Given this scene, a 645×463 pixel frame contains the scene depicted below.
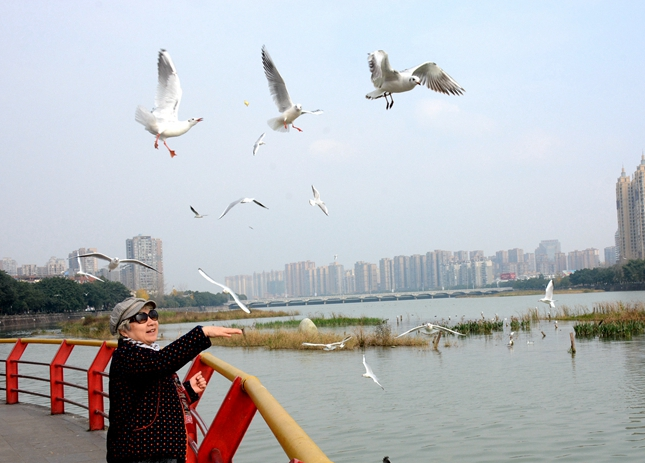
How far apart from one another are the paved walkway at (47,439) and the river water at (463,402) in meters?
3.68

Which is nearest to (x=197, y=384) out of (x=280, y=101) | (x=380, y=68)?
(x=380, y=68)

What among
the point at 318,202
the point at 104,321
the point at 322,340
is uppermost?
the point at 318,202

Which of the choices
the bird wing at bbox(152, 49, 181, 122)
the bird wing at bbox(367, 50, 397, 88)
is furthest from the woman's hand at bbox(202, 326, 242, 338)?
the bird wing at bbox(152, 49, 181, 122)

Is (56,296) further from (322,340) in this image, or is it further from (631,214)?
(631,214)

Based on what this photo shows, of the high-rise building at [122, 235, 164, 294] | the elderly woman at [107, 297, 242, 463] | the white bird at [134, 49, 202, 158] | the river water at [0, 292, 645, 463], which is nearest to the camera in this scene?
the elderly woman at [107, 297, 242, 463]

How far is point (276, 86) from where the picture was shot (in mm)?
9562

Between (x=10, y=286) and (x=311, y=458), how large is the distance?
96749 millimetres

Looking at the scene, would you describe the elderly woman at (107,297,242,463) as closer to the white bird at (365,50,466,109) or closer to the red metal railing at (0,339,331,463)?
the red metal railing at (0,339,331,463)

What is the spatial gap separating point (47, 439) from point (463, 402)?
1069cm

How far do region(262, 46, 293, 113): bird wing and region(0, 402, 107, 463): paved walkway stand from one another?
4951 millimetres

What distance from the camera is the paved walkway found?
5773 mm

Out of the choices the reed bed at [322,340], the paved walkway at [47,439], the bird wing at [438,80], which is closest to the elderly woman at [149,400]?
the paved walkway at [47,439]

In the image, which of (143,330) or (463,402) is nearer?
(143,330)

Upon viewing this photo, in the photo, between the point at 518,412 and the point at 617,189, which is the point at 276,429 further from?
the point at 617,189
